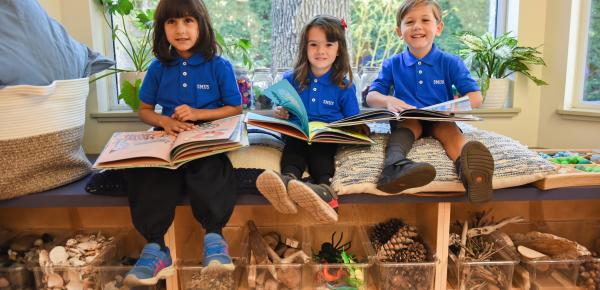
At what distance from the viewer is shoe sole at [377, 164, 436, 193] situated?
1020mm

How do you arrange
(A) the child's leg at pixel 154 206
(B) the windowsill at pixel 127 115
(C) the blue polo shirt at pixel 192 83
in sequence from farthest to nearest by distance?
(B) the windowsill at pixel 127 115, (C) the blue polo shirt at pixel 192 83, (A) the child's leg at pixel 154 206

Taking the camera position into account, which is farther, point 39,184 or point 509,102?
point 509,102

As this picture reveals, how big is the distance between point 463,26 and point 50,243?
1.80 m

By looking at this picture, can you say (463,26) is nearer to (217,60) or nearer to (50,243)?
(217,60)

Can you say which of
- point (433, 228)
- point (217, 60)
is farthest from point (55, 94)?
point (433, 228)

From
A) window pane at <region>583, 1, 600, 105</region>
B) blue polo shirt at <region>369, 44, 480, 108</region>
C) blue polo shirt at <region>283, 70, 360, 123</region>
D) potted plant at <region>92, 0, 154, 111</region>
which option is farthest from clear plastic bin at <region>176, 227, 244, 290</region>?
window pane at <region>583, 1, 600, 105</region>

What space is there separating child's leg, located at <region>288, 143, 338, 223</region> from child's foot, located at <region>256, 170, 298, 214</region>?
19mm

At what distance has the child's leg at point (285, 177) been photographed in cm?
100

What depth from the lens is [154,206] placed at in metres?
1.10

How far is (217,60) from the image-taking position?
53.3 inches

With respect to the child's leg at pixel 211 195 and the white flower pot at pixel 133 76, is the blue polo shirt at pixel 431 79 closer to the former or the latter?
the child's leg at pixel 211 195

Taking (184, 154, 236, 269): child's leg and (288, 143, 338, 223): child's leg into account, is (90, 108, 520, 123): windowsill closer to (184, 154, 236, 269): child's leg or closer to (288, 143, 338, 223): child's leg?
(288, 143, 338, 223): child's leg

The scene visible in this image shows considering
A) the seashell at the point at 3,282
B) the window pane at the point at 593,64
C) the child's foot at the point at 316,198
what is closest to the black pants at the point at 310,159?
the child's foot at the point at 316,198

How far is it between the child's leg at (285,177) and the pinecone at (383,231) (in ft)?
1.19
